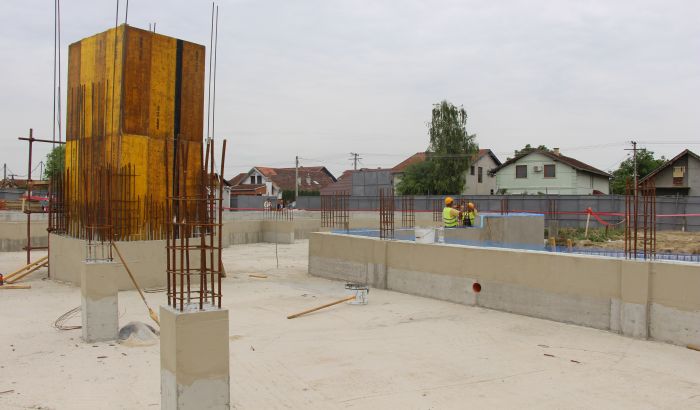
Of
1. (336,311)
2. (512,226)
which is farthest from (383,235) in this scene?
(512,226)

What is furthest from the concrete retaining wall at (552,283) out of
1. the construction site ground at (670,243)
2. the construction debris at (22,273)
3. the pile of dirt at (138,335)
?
the construction site ground at (670,243)

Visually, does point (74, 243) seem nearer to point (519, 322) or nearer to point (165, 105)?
point (165, 105)

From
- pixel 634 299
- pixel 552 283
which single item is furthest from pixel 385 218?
pixel 634 299

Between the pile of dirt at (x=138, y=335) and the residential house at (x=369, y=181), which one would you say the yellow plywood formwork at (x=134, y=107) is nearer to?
the pile of dirt at (x=138, y=335)

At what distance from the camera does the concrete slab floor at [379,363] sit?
5.55 m

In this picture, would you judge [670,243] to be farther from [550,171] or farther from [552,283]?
[550,171]

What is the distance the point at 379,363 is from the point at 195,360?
9.63 ft

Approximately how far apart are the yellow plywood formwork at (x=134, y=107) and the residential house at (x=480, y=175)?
34478mm

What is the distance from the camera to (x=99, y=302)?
7.66 meters

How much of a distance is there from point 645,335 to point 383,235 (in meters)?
6.27

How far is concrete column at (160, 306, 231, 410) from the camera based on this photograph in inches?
169

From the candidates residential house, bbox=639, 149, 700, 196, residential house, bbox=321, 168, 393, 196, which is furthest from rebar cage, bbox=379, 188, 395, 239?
residential house, bbox=321, 168, 393, 196

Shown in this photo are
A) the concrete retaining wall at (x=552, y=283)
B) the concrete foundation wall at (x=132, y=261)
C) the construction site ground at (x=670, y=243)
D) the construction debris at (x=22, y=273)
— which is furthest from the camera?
the construction site ground at (x=670, y=243)

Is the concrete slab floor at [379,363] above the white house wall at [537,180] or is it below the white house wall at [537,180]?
below
